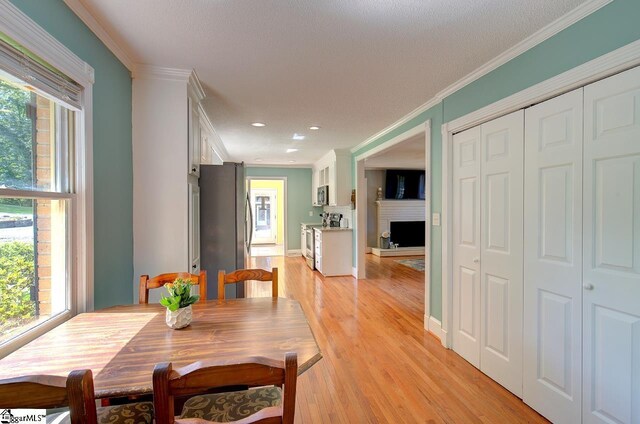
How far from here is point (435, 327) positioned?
3035mm

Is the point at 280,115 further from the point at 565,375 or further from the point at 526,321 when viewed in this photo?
the point at 565,375

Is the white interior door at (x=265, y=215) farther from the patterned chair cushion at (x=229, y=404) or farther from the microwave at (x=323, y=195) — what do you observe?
the patterned chair cushion at (x=229, y=404)

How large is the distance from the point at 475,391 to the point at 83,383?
93.1 inches

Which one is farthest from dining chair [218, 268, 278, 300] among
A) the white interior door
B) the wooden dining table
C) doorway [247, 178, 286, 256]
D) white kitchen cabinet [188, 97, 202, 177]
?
the white interior door

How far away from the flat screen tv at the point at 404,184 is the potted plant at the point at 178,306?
7.26 metres

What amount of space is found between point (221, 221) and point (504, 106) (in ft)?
8.24

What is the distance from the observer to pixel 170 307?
142cm

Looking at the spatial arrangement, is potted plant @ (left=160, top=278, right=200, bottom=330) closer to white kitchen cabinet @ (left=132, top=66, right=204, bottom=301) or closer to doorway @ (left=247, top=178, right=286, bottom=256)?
white kitchen cabinet @ (left=132, top=66, right=204, bottom=301)

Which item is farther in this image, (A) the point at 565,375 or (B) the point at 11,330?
(A) the point at 565,375

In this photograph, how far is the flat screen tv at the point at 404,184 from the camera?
26.9ft

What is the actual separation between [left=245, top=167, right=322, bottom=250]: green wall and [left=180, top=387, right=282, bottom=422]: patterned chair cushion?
6.64 meters

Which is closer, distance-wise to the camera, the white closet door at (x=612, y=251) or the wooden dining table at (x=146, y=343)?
the wooden dining table at (x=146, y=343)

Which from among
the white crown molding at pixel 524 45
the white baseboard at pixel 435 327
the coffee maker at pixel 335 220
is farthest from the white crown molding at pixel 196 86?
the coffee maker at pixel 335 220

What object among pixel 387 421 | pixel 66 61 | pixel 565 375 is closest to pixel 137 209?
pixel 66 61
